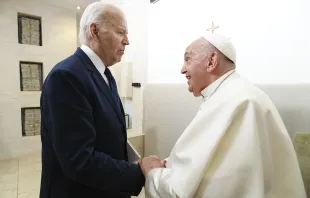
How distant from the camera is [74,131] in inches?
31.1

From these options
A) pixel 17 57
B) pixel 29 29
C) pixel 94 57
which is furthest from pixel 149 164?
pixel 29 29

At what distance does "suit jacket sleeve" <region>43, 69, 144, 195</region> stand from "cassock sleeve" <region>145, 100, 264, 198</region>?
27 centimetres

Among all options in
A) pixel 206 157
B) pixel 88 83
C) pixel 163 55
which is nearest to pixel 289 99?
pixel 206 157

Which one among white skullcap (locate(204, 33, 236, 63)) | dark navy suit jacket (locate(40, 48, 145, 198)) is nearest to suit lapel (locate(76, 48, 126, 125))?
dark navy suit jacket (locate(40, 48, 145, 198))

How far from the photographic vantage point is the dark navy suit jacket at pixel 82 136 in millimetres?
789

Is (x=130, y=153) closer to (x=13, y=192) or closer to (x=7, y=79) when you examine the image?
(x=13, y=192)

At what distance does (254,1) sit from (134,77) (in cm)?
214

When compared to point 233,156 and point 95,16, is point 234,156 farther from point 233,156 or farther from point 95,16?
point 95,16

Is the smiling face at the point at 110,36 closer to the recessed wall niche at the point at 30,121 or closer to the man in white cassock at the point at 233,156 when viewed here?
the man in white cassock at the point at 233,156

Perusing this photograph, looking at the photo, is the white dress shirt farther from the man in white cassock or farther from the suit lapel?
the man in white cassock

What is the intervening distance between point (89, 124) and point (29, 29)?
3.73 metres

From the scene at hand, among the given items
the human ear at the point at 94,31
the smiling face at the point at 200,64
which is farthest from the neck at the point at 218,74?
the human ear at the point at 94,31

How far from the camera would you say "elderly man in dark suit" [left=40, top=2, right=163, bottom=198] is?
791 millimetres

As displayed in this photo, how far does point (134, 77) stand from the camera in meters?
3.50
